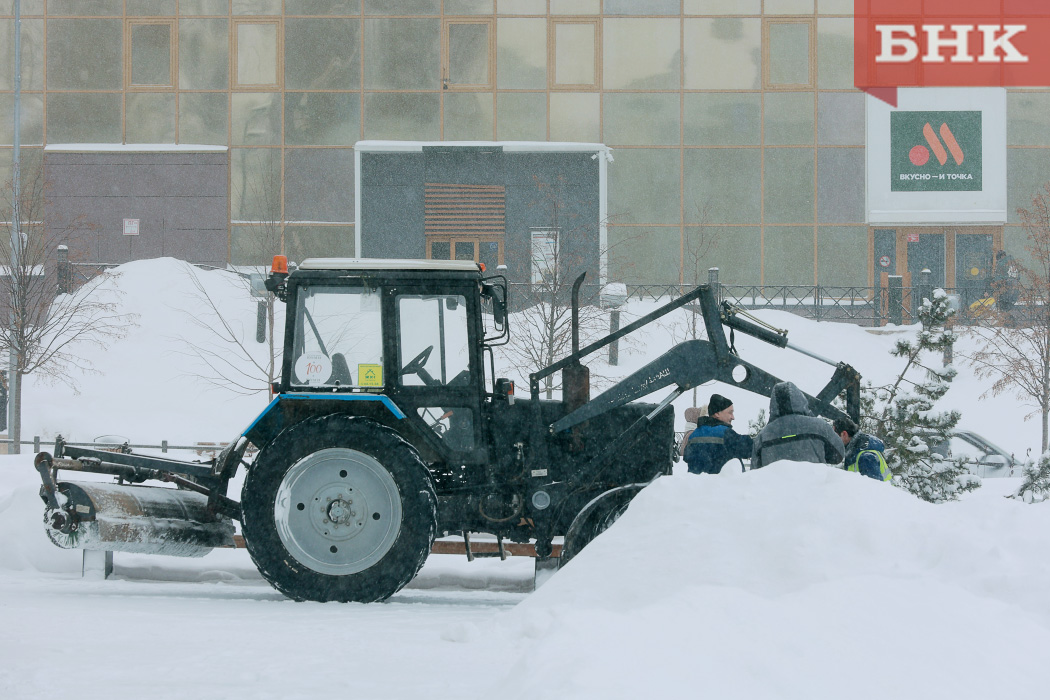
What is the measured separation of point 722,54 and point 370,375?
27238 mm

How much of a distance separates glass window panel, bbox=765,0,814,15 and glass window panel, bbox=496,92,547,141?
724 cm

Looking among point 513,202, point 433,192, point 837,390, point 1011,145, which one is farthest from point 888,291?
point 837,390

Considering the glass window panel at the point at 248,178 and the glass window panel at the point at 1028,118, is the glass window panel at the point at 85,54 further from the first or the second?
the glass window panel at the point at 1028,118

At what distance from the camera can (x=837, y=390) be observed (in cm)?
877

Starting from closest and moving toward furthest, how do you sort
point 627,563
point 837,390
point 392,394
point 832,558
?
point 832,558
point 627,563
point 392,394
point 837,390

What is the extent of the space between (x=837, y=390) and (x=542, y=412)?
235 cm

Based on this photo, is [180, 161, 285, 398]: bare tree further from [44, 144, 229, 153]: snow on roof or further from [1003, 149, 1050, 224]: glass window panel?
[1003, 149, 1050, 224]: glass window panel

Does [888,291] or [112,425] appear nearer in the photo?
[112,425]

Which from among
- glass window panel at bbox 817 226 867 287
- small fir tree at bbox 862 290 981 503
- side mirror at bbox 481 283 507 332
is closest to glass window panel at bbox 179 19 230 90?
glass window panel at bbox 817 226 867 287

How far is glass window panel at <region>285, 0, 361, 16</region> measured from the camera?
107 ft

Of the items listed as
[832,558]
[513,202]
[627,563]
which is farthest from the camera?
[513,202]

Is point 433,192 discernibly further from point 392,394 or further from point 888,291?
point 392,394

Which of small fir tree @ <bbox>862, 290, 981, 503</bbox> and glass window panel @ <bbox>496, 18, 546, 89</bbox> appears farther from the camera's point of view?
glass window panel @ <bbox>496, 18, 546, 89</bbox>

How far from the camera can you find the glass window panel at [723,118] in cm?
3284
